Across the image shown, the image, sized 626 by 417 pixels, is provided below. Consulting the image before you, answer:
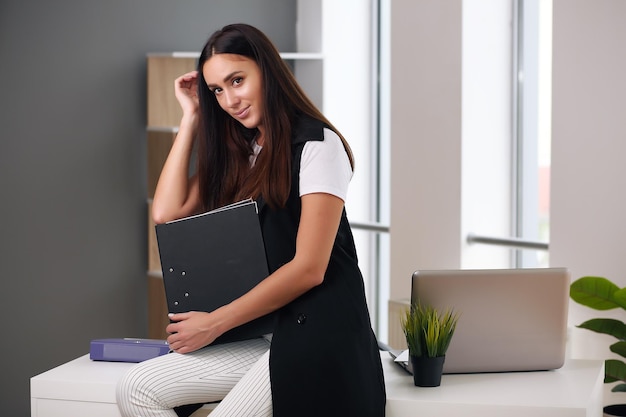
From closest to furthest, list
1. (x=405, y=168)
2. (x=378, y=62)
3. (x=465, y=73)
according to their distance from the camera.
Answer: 1. (x=465, y=73)
2. (x=405, y=168)
3. (x=378, y=62)

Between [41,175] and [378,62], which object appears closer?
[41,175]

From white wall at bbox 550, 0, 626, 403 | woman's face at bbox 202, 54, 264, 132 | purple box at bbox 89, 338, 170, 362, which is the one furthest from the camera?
white wall at bbox 550, 0, 626, 403

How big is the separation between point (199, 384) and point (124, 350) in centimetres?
41

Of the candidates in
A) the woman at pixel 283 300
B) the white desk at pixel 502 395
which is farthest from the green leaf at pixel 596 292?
the woman at pixel 283 300

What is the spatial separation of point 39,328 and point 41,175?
2.71 feet

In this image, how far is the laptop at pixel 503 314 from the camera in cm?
199

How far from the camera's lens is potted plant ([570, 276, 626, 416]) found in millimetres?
2797

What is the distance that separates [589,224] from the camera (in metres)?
3.31

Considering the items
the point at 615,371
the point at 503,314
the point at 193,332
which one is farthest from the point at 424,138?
the point at 193,332

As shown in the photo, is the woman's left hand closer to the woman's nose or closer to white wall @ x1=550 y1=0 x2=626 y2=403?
the woman's nose

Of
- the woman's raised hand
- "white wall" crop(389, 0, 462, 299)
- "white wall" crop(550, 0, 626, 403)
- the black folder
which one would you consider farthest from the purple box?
"white wall" crop(389, 0, 462, 299)

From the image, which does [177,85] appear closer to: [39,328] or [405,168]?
[405,168]

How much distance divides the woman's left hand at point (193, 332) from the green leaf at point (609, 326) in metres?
1.43

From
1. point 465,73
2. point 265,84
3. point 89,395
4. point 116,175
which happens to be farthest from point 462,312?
point 116,175
